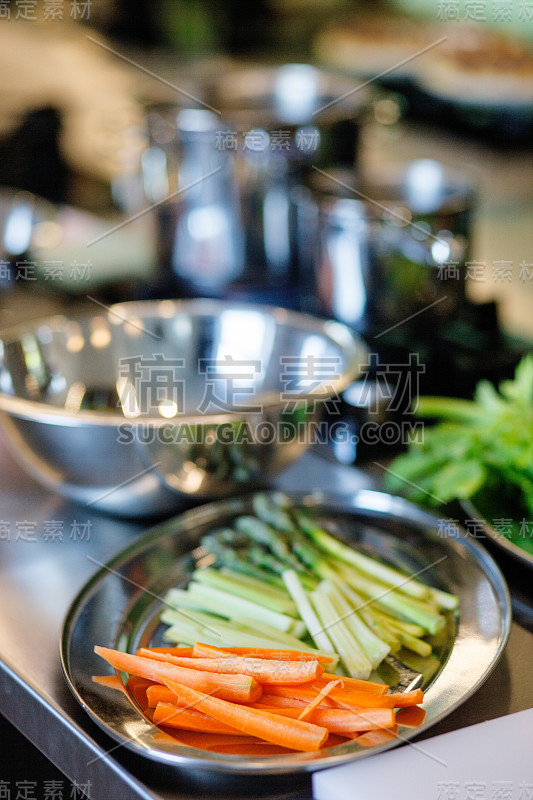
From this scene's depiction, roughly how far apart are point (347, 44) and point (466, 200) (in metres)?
2.07

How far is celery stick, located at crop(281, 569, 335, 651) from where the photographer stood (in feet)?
2.27

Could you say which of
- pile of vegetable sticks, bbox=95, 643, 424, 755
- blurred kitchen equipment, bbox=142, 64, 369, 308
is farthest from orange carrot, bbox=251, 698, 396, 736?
blurred kitchen equipment, bbox=142, 64, 369, 308

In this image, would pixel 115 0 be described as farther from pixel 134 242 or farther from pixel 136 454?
pixel 136 454

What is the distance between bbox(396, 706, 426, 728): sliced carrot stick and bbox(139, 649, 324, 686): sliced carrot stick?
0.06 meters

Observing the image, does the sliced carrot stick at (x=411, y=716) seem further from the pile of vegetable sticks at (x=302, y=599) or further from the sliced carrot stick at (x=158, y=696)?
the sliced carrot stick at (x=158, y=696)

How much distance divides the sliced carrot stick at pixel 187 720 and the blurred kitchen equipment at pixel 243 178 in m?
0.91

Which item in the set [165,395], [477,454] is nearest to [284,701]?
[477,454]

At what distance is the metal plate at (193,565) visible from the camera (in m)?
0.57

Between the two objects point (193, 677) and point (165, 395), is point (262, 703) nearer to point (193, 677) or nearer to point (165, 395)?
point (193, 677)

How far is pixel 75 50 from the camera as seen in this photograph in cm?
310

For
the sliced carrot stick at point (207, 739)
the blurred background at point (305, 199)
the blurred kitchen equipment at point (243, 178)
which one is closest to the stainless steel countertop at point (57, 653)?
the sliced carrot stick at point (207, 739)

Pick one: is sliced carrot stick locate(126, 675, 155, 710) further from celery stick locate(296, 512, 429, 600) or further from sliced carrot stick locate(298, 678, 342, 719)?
celery stick locate(296, 512, 429, 600)

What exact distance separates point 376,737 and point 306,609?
0.54ft

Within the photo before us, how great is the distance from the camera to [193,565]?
2.70ft
